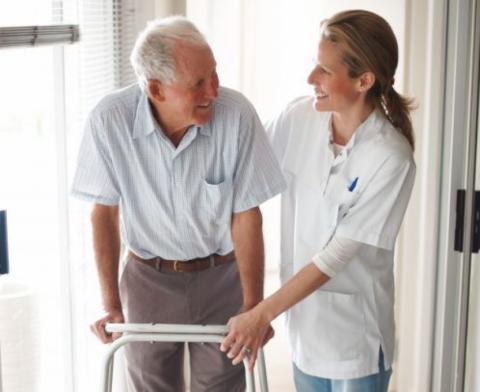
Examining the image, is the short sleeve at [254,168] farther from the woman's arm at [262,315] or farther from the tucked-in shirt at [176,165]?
the woman's arm at [262,315]

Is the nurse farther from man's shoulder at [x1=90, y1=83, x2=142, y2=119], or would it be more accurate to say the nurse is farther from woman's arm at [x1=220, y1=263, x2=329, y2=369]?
man's shoulder at [x1=90, y1=83, x2=142, y2=119]

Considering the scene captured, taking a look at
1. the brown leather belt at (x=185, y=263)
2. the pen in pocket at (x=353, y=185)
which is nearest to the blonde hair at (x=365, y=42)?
the pen in pocket at (x=353, y=185)

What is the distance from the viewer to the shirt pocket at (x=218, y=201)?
1.96 metres

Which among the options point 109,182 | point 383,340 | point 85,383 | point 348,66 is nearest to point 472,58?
point 348,66

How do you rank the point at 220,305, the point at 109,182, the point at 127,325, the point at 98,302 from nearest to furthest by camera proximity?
the point at 127,325
the point at 109,182
the point at 220,305
the point at 98,302

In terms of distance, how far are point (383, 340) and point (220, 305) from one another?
0.42m

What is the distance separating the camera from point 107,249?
6.73 feet

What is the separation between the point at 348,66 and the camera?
189cm

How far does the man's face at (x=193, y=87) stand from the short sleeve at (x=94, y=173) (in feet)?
0.63

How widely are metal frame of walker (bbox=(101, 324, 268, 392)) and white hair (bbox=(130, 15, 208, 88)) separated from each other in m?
0.53

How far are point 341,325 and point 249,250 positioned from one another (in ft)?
0.92

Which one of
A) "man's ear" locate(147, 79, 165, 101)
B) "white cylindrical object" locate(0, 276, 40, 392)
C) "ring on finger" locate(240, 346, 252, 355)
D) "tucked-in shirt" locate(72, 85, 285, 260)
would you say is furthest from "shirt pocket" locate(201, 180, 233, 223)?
"white cylindrical object" locate(0, 276, 40, 392)

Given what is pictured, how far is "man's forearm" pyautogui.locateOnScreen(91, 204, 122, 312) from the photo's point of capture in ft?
6.67

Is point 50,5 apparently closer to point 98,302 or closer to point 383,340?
point 98,302
